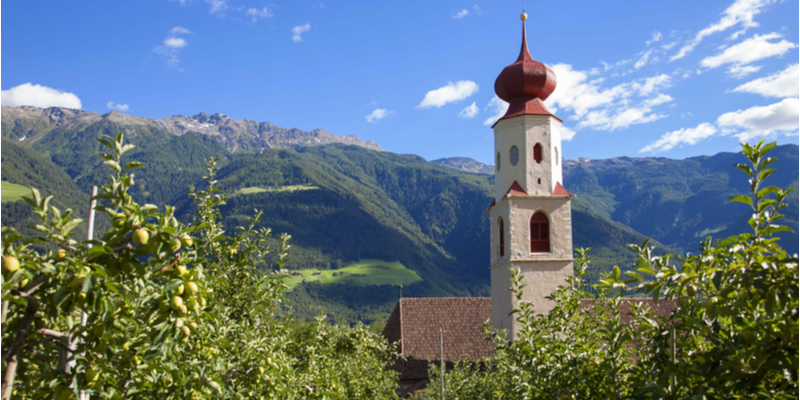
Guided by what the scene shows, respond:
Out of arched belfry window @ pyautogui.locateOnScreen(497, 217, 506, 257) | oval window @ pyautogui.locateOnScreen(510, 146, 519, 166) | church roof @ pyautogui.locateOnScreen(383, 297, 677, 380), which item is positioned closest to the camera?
oval window @ pyautogui.locateOnScreen(510, 146, 519, 166)

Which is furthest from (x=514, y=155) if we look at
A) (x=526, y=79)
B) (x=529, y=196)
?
(x=526, y=79)

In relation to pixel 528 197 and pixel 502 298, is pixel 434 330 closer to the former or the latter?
pixel 502 298

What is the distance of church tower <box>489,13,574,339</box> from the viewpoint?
2372 centimetres

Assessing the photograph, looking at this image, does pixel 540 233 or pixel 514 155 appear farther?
pixel 514 155

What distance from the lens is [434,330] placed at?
3541 centimetres

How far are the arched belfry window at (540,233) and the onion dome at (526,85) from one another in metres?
4.59

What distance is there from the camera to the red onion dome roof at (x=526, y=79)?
2508 cm

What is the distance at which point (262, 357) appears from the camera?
5.96m

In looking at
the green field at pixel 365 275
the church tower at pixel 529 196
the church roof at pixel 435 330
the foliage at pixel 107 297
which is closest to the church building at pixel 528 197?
the church tower at pixel 529 196

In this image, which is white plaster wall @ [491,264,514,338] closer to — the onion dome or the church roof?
the onion dome

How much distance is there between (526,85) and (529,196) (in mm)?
5071

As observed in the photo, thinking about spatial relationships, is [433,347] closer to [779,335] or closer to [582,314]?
[582,314]

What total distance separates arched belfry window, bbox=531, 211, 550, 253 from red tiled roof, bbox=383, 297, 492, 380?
10237 mm

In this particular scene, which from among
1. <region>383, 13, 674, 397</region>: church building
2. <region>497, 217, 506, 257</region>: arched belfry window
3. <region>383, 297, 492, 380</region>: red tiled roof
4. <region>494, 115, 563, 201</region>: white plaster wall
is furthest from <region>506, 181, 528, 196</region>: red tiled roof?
<region>383, 297, 492, 380</region>: red tiled roof
